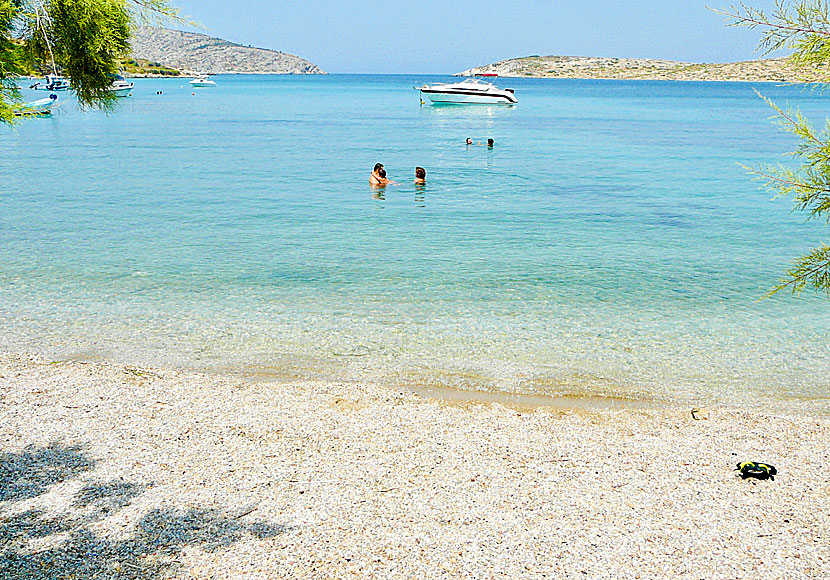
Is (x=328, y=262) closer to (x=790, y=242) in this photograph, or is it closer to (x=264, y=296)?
(x=264, y=296)

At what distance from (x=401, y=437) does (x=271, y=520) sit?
7.34 feet

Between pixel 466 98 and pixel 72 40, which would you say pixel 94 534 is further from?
pixel 466 98

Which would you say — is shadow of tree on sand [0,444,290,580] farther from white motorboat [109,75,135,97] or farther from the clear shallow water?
the clear shallow water

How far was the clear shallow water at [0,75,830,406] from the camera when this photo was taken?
36.0ft

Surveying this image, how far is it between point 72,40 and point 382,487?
4941 mm

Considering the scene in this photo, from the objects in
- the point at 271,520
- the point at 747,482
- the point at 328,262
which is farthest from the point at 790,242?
the point at 271,520

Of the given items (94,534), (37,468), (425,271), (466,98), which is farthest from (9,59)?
(466,98)

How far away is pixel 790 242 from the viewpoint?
1964cm

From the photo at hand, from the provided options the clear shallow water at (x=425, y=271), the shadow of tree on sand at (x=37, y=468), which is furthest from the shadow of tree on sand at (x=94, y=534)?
the clear shallow water at (x=425, y=271)

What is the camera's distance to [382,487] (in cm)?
701

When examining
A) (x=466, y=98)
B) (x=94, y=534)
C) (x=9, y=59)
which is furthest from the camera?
(x=466, y=98)

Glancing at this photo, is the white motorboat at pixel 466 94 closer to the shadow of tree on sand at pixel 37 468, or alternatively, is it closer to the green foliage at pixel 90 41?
the shadow of tree on sand at pixel 37 468

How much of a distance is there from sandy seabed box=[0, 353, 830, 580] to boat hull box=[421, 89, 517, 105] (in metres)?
73.8

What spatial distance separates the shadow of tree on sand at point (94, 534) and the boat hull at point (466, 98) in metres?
76.4
